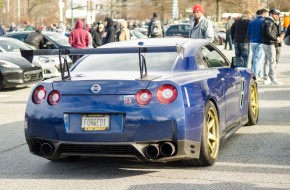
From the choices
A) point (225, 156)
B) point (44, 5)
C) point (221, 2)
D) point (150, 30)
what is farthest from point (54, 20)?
point (225, 156)

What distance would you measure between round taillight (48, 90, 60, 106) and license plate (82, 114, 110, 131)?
1.18 feet

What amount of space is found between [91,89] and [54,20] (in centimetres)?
8392

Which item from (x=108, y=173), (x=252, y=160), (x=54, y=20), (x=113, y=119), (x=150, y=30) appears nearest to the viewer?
(x=113, y=119)

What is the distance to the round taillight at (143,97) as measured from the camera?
6.14 metres

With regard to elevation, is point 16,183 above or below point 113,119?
below

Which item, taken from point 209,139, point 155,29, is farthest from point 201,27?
point 155,29

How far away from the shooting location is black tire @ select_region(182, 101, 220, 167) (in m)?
6.53

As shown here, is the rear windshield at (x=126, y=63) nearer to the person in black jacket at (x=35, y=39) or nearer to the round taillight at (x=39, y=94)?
the round taillight at (x=39, y=94)

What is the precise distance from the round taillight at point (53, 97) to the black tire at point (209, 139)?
4.68 feet

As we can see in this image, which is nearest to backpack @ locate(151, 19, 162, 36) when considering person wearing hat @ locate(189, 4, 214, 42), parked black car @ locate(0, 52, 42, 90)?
parked black car @ locate(0, 52, 42, 90)

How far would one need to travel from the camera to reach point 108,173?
6586 millimetres

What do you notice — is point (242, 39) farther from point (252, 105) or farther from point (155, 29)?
point (155, 29)

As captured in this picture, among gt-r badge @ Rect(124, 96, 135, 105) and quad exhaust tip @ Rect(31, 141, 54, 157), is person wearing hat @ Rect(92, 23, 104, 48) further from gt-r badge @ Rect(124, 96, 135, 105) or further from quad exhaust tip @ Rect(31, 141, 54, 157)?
gt-r badge @ Rect(124, 96, 135, 105)

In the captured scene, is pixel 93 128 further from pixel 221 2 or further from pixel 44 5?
pixel 44 5
